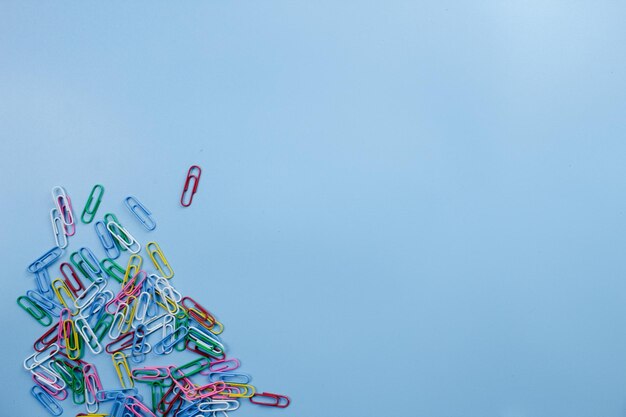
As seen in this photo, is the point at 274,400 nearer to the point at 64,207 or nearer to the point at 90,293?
the point at 90,293

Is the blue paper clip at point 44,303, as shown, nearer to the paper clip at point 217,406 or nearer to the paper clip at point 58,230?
the paper clip at point 58,230

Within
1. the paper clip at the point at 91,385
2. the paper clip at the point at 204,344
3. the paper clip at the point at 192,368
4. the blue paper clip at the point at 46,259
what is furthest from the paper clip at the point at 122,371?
the blue paper clip at the point at 46,259

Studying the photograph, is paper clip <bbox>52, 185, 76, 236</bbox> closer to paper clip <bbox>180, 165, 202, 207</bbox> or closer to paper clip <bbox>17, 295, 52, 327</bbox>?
paper clip <bbox>17, 295, 52, 327</bbox>

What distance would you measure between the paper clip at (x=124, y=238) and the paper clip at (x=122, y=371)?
1.63 ft

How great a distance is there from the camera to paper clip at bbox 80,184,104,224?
2607mm

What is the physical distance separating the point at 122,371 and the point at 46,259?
0.64 meters

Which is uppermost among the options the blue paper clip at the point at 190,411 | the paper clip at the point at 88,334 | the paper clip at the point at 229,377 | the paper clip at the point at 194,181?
the paper clip at the point at 194,181

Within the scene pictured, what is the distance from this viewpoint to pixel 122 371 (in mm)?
2604

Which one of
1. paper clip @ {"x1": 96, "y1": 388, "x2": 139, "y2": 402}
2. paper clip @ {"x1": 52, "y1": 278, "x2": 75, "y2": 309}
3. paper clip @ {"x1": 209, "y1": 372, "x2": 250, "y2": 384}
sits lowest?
paper clip @ {"x1": 96, "y1": 388, "x2": 139, "y2": 402}

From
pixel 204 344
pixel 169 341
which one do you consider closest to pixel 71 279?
pixel 169 341

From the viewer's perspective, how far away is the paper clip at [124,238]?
2.60 m

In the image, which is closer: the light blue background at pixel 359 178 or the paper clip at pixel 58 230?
the light blue background at pixel 359 178

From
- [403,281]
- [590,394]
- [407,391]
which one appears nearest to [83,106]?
[403,281]

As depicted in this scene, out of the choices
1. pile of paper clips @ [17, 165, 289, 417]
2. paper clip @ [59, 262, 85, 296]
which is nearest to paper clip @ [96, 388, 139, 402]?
pile of paper clips @ [17, 165, 289, 417]
